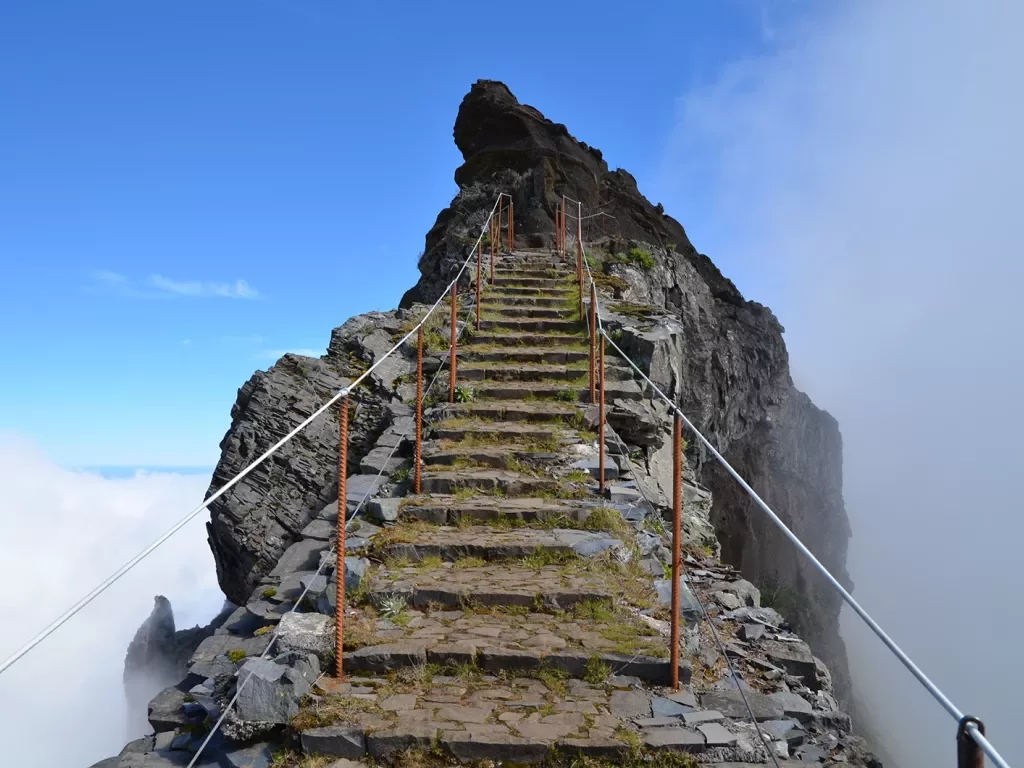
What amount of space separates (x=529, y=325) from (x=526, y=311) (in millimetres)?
745

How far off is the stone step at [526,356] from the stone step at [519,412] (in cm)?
158

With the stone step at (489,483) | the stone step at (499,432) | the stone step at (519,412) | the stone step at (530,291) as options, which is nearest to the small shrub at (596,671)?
the stone step at (489,483)

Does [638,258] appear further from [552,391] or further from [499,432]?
[499,432]

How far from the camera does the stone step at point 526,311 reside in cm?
1225

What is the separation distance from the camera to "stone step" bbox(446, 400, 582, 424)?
8641 mm

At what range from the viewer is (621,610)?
5.17 meters

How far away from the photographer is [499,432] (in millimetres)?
8203

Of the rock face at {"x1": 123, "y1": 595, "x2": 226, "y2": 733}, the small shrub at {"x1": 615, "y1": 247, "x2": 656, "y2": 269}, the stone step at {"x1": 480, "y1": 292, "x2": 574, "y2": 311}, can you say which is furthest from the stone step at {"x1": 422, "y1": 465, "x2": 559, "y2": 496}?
the small shrub at {"x1": 615, "y1": 247, "x2": 656, "y2": 269}

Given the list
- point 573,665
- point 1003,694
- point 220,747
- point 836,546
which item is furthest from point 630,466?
point 1003,694

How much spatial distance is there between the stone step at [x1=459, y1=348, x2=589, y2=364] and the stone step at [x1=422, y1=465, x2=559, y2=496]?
3371 millimetres

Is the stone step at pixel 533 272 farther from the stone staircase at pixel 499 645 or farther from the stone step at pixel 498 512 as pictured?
the stone step at pixel 498 512

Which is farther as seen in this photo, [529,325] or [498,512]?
[529,325]

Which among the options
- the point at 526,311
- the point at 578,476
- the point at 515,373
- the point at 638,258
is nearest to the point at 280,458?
the point at 515,373

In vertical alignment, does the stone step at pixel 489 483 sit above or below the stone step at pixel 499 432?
below
